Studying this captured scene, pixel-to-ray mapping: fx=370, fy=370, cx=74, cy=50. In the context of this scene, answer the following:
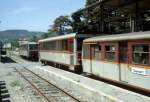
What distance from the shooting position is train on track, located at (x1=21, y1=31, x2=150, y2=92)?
14.3 m

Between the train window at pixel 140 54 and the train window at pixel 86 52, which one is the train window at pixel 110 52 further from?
the train window at pixel 86 52

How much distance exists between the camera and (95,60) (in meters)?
19.9

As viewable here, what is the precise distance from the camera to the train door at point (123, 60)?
1584cm

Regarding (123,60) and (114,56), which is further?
(114,56)

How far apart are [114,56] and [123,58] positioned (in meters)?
1.06

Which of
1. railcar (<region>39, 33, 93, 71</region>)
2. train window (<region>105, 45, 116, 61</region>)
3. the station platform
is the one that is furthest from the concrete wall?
railcar (<region>39, 33, 93, 71</region>)

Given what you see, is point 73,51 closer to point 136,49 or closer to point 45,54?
A: point 136,49

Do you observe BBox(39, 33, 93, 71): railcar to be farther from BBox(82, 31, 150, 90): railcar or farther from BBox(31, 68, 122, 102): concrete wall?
BBox(82, 31, 150, 90): railcar

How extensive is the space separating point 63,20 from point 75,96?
70.1m

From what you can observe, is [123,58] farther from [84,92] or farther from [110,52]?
[84,92]

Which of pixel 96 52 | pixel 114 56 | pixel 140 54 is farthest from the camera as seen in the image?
pixel 96 52

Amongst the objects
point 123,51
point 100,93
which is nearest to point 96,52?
point 123,51

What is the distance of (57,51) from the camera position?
30.0 meters

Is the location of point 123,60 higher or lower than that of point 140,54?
lower
